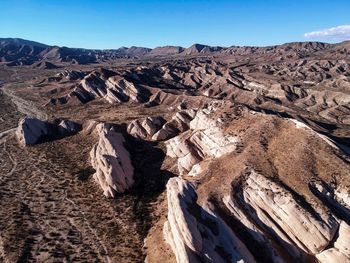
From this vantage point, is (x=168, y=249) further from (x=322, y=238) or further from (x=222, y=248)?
(x=322, y=238)

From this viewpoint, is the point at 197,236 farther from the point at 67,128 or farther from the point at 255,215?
the point at 67,128

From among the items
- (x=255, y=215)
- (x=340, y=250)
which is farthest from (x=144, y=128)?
(x=340, y=250)

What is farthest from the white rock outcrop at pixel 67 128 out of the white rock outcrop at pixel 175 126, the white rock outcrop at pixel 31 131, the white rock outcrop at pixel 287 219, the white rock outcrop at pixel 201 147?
the white rock outcrop at pixel 287 219

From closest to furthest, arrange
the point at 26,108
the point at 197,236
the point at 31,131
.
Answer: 1. the point at 197,236
2. the point at 31,131
3. the point at 26,108

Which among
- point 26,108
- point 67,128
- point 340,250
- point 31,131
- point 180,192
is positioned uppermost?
point 180,192

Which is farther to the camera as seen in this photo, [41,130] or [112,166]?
[41,130]

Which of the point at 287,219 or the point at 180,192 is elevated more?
the point at 180,192

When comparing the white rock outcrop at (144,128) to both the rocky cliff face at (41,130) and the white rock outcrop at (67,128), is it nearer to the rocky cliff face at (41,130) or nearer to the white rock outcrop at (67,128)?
the white rock outcrop at (67,128)

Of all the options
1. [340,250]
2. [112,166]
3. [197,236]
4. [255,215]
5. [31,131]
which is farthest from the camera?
[31,131]
